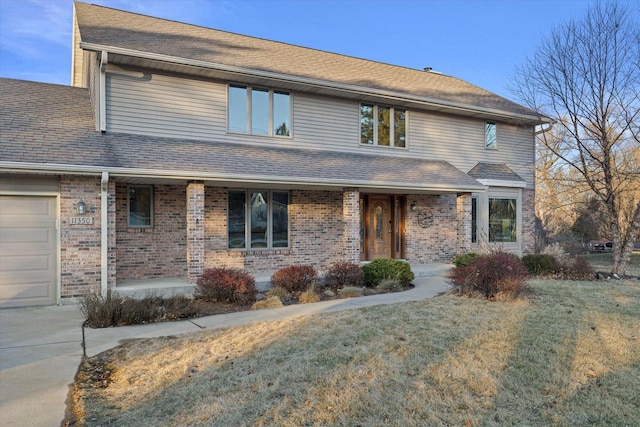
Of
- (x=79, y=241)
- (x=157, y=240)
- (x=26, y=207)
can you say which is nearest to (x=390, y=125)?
(x=157, y=240)

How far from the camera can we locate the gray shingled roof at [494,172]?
49.1ft

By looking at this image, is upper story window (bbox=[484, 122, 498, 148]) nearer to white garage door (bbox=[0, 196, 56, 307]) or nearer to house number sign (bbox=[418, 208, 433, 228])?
house number sign (bbox=[418, 208, 433, 228])

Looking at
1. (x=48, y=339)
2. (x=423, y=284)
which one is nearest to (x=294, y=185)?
(x=423, y=284)

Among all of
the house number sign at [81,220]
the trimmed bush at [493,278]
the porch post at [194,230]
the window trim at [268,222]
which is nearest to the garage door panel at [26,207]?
the house number sign at [81,220]

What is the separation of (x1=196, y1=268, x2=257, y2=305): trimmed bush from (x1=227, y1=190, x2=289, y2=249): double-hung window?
266 centimetres

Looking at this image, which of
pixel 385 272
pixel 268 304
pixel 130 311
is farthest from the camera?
pixel 385 272

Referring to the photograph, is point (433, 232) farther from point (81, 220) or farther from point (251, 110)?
point (81, 220)

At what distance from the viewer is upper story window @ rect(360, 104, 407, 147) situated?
13703mm

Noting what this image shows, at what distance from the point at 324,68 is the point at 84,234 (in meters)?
8.56

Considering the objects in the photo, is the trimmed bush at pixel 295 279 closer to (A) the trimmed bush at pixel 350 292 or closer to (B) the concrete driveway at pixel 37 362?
(A) the trimmed bush at pixel 350 292

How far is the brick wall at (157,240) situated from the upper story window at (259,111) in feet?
7.62

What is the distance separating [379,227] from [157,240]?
22.0ft

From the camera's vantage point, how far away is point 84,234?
363 inches

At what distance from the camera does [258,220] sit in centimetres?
1209
